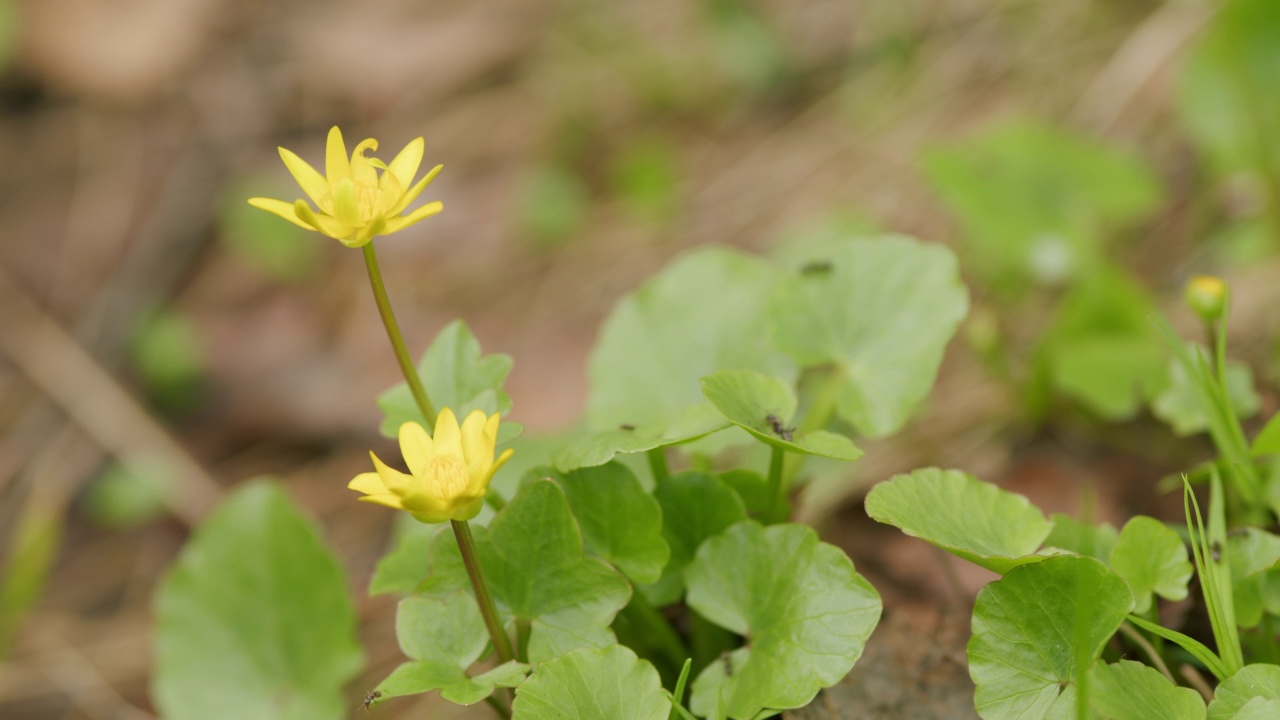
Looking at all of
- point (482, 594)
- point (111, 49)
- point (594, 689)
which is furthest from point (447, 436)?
point (111, 49)

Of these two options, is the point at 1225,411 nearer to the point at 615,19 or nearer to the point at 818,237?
the point at 818,237

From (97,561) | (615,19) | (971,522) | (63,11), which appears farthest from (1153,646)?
(63,11)

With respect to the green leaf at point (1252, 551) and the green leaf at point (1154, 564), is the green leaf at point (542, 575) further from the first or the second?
the green leaf at point (1252, 551)

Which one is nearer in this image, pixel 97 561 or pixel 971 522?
pixel 971 522

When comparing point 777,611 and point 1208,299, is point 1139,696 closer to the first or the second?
point 777,611

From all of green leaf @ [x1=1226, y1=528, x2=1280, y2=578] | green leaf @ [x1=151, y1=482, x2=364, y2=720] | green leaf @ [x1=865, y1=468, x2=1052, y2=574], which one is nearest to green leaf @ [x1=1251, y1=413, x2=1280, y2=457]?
green leaf @ [x1=1226, y1=528, x2=1280, y2=578]

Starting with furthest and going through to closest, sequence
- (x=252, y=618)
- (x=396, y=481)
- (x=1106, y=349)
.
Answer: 1. (x=1106, y=349)
2. (x=252, y=618)
3. (x=396, y=481)
